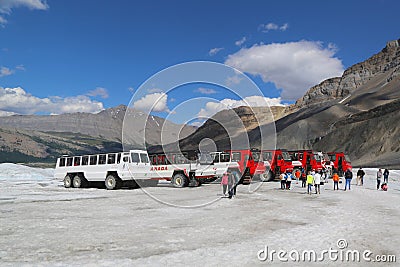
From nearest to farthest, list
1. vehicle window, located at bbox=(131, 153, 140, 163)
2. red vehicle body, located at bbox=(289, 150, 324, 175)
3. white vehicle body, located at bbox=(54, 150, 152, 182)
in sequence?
white vehicle body, located at bbox=(54, 150, 152, 182) < vehicle window, located at bbox=(131, 153, 140, 163) < red vehicle body, located at bbox=(289, 150, 324, 175)

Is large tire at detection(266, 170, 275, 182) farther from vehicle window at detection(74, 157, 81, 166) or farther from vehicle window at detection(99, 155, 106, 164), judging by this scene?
vehicle window at detection(74, 157, 81, 166)

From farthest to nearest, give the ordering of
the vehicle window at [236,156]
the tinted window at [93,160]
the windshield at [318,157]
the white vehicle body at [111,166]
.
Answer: the windshield at [318,157]
the vehicle window at [236,156]
the tinted window at [93,160]
the white vehicle body at [111,166]

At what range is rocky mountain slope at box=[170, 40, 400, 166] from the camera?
7444cm

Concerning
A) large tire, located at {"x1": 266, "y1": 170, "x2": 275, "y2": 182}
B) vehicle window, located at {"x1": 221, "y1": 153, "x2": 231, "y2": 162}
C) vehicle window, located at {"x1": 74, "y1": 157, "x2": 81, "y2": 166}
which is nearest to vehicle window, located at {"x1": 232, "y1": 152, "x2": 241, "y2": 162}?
vehicle window, located at {"x1": 221, "y1": 153, "x2": 231, "y2": 162}

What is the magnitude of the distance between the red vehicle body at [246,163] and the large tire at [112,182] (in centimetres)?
758

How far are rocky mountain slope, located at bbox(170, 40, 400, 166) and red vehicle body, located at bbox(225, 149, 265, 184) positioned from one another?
4.84 ft

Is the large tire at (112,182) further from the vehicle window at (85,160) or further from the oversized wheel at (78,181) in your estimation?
the oversized wheel at (78,181)

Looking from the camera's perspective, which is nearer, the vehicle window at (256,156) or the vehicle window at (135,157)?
the vehicle window at (135,157)

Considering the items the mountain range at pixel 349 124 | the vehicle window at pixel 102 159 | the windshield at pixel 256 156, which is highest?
the mountain range at pixel 349 124

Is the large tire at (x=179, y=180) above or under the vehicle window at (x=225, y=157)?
under

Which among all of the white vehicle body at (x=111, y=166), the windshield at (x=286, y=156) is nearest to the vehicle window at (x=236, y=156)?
the white vehicle body at (x=111, y=166)

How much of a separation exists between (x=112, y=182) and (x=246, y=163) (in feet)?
31.6

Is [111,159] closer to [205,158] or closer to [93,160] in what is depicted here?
[93,160]

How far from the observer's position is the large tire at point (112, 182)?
2153cm
